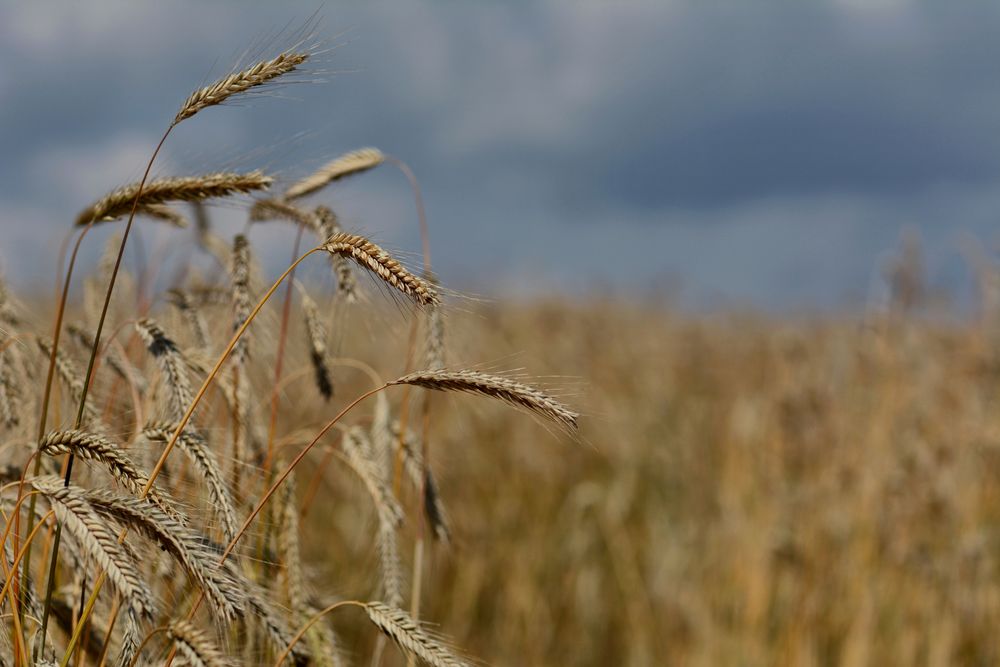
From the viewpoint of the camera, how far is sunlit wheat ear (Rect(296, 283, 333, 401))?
7.01 feet

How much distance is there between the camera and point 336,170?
96.7 inches

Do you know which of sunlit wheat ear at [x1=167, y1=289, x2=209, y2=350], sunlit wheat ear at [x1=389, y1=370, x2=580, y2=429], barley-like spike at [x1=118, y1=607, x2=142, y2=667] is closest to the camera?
barley-like spike at [x1=118, y1=607, x2=142, y2=667]

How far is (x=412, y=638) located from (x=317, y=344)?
2.41 ft

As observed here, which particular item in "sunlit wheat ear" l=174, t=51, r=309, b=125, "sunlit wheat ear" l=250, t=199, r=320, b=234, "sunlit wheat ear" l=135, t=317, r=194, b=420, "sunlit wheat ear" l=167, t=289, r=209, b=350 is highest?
"sunlit wheat ear" l=174, t=51, r=309, b=125

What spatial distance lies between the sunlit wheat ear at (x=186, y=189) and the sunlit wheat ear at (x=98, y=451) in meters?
0.50

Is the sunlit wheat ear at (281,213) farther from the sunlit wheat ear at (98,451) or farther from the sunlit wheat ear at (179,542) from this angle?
the sunlit wheat ear at (179,542)

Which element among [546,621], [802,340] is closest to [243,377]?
[546,621]

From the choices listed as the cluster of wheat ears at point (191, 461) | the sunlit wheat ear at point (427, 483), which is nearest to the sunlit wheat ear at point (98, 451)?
the cluster of wheat ears at point (191, 461)

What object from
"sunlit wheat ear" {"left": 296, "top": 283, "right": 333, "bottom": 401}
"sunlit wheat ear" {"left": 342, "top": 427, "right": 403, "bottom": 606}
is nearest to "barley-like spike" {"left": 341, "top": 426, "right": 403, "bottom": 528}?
"sunlit wheat ear" {"left": 342, "top": 427, "right": 403, "bottom": 606}

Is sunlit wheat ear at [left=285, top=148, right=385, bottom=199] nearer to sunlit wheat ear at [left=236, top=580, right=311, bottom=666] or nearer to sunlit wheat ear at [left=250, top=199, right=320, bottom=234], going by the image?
sunlit wheat ear at [left=250, top=199, right=320, bottom=234]

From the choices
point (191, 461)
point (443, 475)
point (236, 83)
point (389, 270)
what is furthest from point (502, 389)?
point (443, 475)

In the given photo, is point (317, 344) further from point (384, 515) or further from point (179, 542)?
point (179, 542)

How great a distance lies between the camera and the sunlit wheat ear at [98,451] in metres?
1.45

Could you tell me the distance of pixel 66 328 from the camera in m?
2.38
